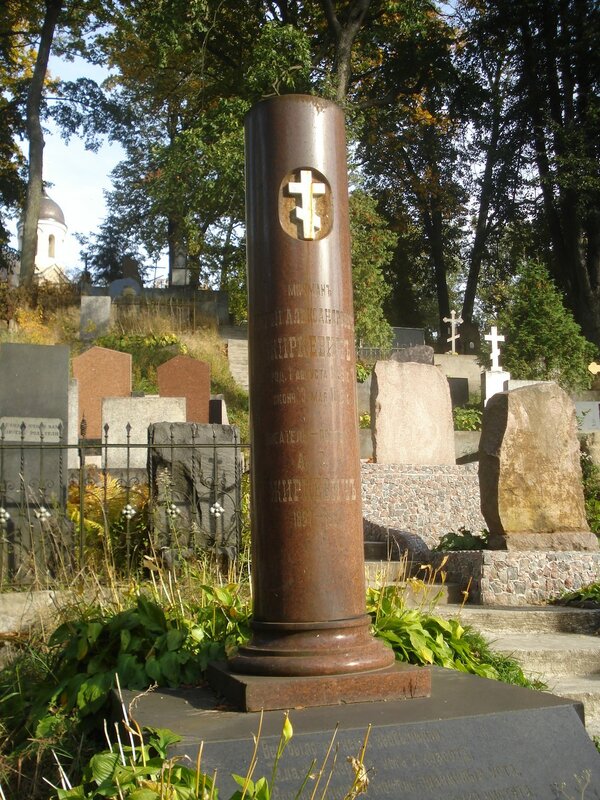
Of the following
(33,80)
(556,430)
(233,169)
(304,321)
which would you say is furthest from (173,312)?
(304,321)

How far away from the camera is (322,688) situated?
3809 mm

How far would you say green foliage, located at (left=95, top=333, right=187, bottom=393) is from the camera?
65.6 ft

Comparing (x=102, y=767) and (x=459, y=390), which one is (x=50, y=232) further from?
(x=102, y=767)

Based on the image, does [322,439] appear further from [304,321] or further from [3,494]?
[3,494]

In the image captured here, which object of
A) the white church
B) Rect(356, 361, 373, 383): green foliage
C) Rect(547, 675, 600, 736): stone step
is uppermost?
the white church

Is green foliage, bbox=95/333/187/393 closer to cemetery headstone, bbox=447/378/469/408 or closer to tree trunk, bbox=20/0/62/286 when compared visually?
tree trunk, bbox=20/0/62/286

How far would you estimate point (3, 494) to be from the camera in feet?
24.4

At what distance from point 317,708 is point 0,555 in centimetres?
448

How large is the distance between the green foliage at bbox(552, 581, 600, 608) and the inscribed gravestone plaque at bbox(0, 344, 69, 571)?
15.0ft

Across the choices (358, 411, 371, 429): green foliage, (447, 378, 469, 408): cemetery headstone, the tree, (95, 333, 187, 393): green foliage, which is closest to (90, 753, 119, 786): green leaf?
(358, 411, 371, 429): green foliage

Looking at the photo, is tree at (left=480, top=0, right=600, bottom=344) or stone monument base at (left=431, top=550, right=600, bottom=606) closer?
stone monument base at (left=431, top=550, right=600, bottom=606)

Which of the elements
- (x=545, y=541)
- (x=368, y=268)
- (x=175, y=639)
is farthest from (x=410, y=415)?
(x=368, y=268)

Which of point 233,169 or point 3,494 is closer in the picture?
point 3,494

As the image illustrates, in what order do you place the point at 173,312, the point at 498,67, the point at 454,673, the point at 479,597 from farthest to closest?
the point at 498,67
the point at 173,312
the point at 479,597
the point at 454,673
